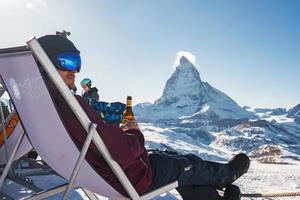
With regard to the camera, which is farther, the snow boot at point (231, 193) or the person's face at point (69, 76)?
the snow boot at point (231, 193)

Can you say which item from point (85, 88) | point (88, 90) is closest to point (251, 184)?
point (88, 90)

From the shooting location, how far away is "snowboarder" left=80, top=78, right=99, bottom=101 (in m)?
8.94

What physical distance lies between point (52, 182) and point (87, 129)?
14.2 ft

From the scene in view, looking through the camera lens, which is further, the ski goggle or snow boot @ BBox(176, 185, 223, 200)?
snow boot @ BBox(176, 185, 223, 200)

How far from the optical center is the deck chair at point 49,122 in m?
2.36

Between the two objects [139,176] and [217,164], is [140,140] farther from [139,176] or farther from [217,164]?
[217,164]

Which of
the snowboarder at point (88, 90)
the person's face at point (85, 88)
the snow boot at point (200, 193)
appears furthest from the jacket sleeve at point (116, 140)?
the person's face at point (85, 88)

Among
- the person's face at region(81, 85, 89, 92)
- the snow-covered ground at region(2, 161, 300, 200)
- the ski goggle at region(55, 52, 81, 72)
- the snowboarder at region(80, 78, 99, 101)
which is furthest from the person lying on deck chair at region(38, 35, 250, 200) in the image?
the person's face at region(81, 85, 89, 92)

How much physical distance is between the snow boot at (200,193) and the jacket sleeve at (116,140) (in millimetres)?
817

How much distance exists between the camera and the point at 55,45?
2.79 m

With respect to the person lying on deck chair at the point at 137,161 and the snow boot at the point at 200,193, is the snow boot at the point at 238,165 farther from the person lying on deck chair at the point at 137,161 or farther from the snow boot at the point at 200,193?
the snow boot at the point at 200,193

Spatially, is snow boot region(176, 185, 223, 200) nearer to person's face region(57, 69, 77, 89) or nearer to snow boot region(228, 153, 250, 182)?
snow boot region(228, 153, 250, 182)

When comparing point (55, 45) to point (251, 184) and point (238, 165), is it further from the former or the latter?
point (251, 184)

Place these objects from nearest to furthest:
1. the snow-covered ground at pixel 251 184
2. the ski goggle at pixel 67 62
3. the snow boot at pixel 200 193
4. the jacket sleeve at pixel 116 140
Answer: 1. the jacket sleeve at pixel 116 140
2. the ski goggle at pixel 67 62
3. the snow boot at pixel 200 193
4. the snow-covered ground at pixel 251 184
